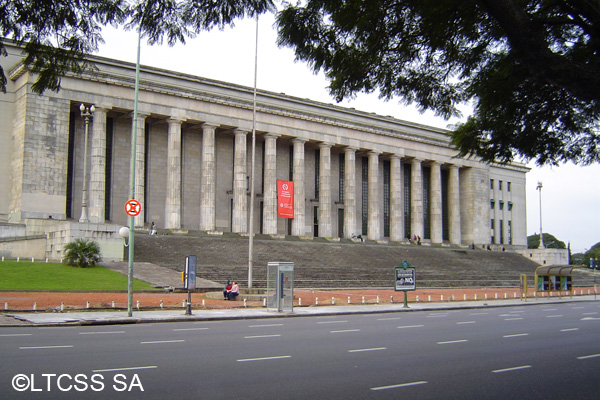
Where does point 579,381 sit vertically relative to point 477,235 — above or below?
below

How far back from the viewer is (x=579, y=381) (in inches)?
437

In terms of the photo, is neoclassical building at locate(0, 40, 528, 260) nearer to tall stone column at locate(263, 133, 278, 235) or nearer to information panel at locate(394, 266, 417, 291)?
tall stone column at locate(263, 133, 278, 235)

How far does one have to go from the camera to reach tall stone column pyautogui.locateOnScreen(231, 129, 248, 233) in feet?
202

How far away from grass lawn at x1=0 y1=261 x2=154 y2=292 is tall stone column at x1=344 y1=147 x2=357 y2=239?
3588 cm

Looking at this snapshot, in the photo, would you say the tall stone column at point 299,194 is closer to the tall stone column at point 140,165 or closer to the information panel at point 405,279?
the tall stone column at point 140,165

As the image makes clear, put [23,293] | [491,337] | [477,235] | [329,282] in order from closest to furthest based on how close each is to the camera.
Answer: [491,337]
[23,293]
[329,282]
[477,235]

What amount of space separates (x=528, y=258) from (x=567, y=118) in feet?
231

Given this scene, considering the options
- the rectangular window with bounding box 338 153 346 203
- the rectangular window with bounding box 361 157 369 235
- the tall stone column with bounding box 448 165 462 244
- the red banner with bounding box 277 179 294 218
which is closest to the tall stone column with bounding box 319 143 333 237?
the rectangular window with bounding box 338 153 346 203

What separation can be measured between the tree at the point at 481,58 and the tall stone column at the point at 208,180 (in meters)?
47.5

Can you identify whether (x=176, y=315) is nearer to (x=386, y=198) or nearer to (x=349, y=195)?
(x=349, y=195)

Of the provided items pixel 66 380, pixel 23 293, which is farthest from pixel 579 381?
pixel 23 293

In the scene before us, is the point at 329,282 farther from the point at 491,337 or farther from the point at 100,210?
the point at 491,337

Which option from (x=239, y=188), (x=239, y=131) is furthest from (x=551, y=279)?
(x=239, y=131)

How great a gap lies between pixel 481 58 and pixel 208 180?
163ft
